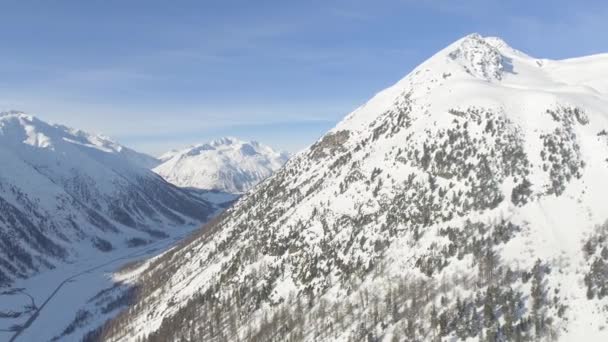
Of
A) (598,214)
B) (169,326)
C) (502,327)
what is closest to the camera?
(502,327)

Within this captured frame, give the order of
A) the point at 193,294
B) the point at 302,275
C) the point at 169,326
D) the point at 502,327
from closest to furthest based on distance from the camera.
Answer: the point at 502,327 < the point at 302,275 < the point at 169,326 < the point at 193,294

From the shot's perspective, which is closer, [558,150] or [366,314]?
[366,314]

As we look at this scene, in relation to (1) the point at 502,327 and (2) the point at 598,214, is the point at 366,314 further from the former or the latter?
(2) the point at 598,214

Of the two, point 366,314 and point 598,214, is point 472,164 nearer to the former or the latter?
point 598,214

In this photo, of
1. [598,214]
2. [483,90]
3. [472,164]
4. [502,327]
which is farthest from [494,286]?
[483,90]

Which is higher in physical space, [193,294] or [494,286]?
[494,286]

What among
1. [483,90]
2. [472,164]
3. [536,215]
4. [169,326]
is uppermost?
[483,90]
